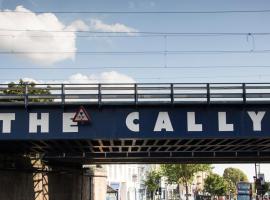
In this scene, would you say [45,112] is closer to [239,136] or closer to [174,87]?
[174,87]

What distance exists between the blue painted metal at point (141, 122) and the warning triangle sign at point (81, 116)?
0.94 feet

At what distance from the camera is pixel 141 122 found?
2347 centimetres

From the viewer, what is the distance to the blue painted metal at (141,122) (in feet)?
76.2

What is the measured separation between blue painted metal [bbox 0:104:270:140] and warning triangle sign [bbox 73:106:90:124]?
287mm

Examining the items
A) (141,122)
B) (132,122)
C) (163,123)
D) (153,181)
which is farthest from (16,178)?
(153,181)

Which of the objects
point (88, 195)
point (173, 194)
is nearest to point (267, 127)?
point (88, 195)

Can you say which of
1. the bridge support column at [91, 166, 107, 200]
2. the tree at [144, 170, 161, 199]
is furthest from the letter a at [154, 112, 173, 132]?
the tree at [144, 170, 161, 199]

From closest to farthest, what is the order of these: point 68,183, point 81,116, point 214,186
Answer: point 81,116
point 68,183
point 214,186

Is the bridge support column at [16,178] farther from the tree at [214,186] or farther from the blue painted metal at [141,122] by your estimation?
the tree at [214,186]

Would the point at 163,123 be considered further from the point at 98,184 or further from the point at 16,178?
the point at 98,184

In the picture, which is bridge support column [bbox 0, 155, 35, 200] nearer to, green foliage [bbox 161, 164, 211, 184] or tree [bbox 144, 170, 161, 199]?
tree [bbox 144, 170, 161, 199]

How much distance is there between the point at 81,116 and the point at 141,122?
2769mm

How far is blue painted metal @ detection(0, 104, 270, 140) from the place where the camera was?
23219 millimetres

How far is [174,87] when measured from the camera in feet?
Answer: 77.9
